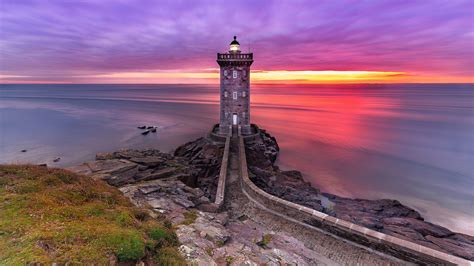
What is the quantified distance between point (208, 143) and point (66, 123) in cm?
3405

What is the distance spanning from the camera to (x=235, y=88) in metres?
22.2

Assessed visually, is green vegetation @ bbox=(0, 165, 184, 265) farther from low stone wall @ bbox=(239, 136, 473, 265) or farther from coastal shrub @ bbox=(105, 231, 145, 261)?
low stone wall @ bbox=(239, 136, 473, 265)

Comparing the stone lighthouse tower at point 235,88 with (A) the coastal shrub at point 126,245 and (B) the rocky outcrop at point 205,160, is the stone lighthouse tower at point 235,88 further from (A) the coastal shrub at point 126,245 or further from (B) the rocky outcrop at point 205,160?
(A) the coastal shrub at point 126,245

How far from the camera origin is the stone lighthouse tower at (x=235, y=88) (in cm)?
2148

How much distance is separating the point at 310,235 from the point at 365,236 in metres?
1.59

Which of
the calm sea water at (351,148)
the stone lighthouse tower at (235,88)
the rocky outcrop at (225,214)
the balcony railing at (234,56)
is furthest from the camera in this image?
the stone lighthouse tower at (235,88)

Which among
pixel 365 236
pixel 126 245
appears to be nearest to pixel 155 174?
pixel 126 245

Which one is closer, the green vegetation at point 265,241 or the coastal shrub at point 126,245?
the coastal shrub at point 126,245

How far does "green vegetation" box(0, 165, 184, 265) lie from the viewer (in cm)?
378

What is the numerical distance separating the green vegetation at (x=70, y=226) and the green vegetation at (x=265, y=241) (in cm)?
259

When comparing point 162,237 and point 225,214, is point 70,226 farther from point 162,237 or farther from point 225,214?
point 225,214

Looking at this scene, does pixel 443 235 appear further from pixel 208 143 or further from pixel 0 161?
pixel 0 161

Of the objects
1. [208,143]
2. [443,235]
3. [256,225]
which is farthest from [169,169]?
[443,235]

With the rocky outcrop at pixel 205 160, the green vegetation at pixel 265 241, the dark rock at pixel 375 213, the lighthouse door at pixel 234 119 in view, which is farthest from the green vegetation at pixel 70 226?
the lighthouse door at pixel 234 119
